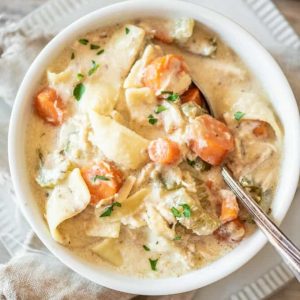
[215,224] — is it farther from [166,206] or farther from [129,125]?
[129,125]

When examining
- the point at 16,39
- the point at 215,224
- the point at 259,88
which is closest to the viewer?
the point at 215,224

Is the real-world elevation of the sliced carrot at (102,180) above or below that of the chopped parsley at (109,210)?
above

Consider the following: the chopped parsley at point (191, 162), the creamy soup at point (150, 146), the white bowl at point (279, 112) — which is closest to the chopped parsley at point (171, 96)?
the creamy soup at point (150, 146)

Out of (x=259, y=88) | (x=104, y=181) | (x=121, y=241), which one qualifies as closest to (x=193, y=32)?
(x=259, y=88)

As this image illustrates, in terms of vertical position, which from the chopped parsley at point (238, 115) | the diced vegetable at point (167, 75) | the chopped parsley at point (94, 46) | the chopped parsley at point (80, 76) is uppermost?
the chopped parsley at point (94, 46)

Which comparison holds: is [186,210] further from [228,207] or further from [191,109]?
[191,109]

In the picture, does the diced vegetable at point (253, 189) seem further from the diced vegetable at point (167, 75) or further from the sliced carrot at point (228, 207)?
the diced vegetable at point (167, 75)

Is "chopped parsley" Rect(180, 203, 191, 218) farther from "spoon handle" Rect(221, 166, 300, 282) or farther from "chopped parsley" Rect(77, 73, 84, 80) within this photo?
"chopped parsley" Rect(77, 73, 84, 80)

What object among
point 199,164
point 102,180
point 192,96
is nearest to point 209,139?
point 199,164
